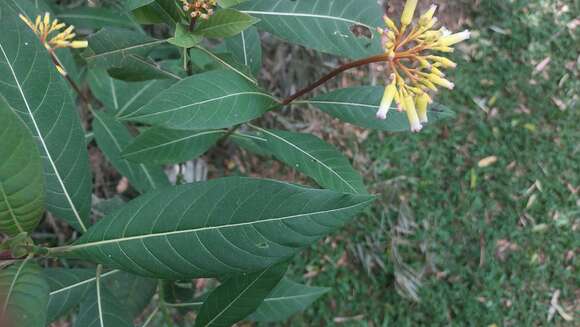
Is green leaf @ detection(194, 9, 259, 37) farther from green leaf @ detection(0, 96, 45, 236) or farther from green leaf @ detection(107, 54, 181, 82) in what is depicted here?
green leaf @ detection(0, 96, 45, 236)

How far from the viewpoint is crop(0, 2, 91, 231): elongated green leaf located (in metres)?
1.05

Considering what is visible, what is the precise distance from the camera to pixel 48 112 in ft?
3.68

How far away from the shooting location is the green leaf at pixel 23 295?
88 cm

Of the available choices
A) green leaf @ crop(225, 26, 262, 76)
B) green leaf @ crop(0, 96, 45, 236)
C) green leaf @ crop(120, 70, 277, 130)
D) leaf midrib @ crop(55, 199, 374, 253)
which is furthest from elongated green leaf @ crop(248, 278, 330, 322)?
green leaf @ crop(0, 96, 45, 236)

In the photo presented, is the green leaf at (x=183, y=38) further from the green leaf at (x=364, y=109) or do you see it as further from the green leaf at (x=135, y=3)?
the green leaf at (x=364, y=109)

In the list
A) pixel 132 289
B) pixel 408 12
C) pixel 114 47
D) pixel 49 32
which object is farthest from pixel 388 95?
pixel 132 289

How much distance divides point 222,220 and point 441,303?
2547 millimetres

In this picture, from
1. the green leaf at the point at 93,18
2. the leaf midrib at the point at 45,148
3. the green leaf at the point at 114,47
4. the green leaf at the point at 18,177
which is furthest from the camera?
the green leaf at the point at 93,18

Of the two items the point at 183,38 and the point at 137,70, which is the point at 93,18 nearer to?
the point at 137,70

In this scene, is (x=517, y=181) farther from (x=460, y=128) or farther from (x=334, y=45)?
(x=334, y=45)

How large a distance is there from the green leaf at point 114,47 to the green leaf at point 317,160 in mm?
409

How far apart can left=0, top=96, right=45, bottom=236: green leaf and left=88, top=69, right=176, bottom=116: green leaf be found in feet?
3.74

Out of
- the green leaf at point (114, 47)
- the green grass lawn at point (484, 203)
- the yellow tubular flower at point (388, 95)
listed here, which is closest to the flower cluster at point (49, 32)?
the green leaf at point (114, 47)

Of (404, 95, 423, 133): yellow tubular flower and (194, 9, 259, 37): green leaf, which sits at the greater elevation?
(194, 9, 259, 37): green leaf
